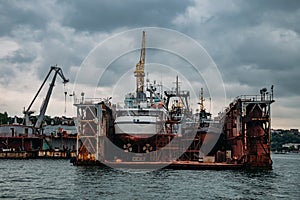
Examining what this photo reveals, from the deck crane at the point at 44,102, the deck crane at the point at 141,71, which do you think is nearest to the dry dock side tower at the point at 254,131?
the deck crane at the point at 141,71

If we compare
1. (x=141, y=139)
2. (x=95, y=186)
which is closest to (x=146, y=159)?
(x=141, y=139)

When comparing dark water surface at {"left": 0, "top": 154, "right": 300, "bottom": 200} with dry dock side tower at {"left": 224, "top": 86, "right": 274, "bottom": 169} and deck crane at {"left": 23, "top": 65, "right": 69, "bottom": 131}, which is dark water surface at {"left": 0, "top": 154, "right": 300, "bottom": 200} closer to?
dry dock side tower at {"left": 224, "top": 86, "right": 274, "bottom": 169}

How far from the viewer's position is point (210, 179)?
166ft

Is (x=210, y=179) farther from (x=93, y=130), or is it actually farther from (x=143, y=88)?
(x=143, y=88)

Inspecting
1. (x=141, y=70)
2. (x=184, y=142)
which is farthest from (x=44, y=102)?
(x=184, y=142)

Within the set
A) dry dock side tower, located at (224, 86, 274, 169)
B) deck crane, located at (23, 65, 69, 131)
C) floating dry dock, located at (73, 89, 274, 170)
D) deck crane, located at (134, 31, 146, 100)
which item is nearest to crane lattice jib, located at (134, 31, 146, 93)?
deck crane, located at (134, 31, 146, 100)

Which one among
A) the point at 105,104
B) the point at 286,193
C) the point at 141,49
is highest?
the point at 141,49

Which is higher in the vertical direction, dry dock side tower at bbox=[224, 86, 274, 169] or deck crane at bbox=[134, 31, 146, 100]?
deck crane at bbox=[134, 31, 146, 100]

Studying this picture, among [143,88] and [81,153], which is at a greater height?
[143,88]

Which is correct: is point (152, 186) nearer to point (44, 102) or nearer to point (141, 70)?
point (141, 70)

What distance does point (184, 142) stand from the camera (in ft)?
239

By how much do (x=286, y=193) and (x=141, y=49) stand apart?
61.5 metres

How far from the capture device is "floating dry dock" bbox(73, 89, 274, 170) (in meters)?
60.9

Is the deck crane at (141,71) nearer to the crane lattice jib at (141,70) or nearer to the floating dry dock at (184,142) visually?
the crane lattice jib at (141,70)
